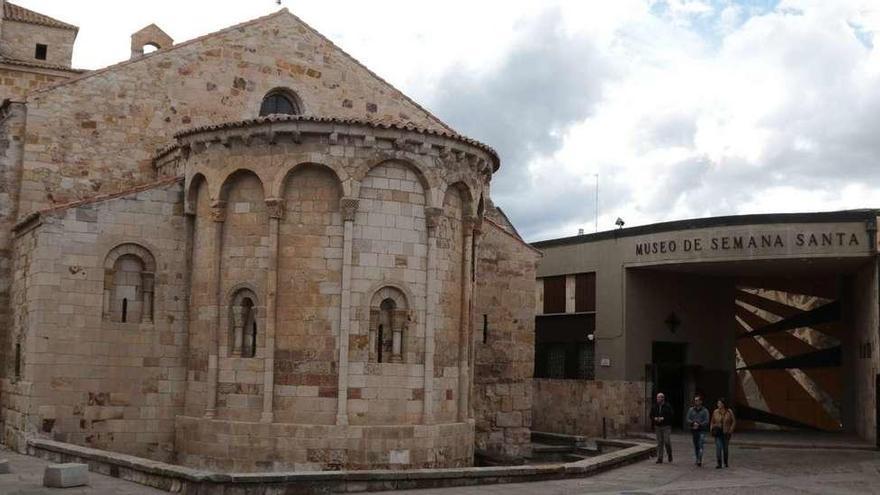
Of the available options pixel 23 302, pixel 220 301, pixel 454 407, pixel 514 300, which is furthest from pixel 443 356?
pixel 23 302

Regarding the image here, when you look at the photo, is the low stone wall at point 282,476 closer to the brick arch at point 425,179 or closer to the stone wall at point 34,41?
the brick arch at point 425,179

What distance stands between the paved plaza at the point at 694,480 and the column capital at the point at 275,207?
18.7ft

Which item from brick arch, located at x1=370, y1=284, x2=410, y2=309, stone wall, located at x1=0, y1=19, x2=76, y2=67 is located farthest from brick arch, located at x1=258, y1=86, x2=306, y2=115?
stone wall, located at x1=0, y1=19, x2=76, y2=67

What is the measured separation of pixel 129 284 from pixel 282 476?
24.5ft

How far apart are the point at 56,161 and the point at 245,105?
476 centimetres

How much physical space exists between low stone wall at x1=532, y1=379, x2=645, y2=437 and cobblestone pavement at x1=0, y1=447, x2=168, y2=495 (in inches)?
647

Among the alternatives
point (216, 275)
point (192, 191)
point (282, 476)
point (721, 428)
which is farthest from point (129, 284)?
point (721, 428)

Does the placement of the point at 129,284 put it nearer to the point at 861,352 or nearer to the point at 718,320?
the point at 718,320

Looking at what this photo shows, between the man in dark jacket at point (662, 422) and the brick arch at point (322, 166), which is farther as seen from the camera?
the man in dark jacket at point (662, 422)

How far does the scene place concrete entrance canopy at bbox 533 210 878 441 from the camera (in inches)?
992

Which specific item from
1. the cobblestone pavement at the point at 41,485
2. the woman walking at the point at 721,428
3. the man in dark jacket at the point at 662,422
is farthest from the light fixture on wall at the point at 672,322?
the cobblestone pavement at the point at 41,485

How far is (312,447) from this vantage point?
1742 centimetres

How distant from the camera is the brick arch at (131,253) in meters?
19.5

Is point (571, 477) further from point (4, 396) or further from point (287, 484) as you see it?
point (4, 396)
